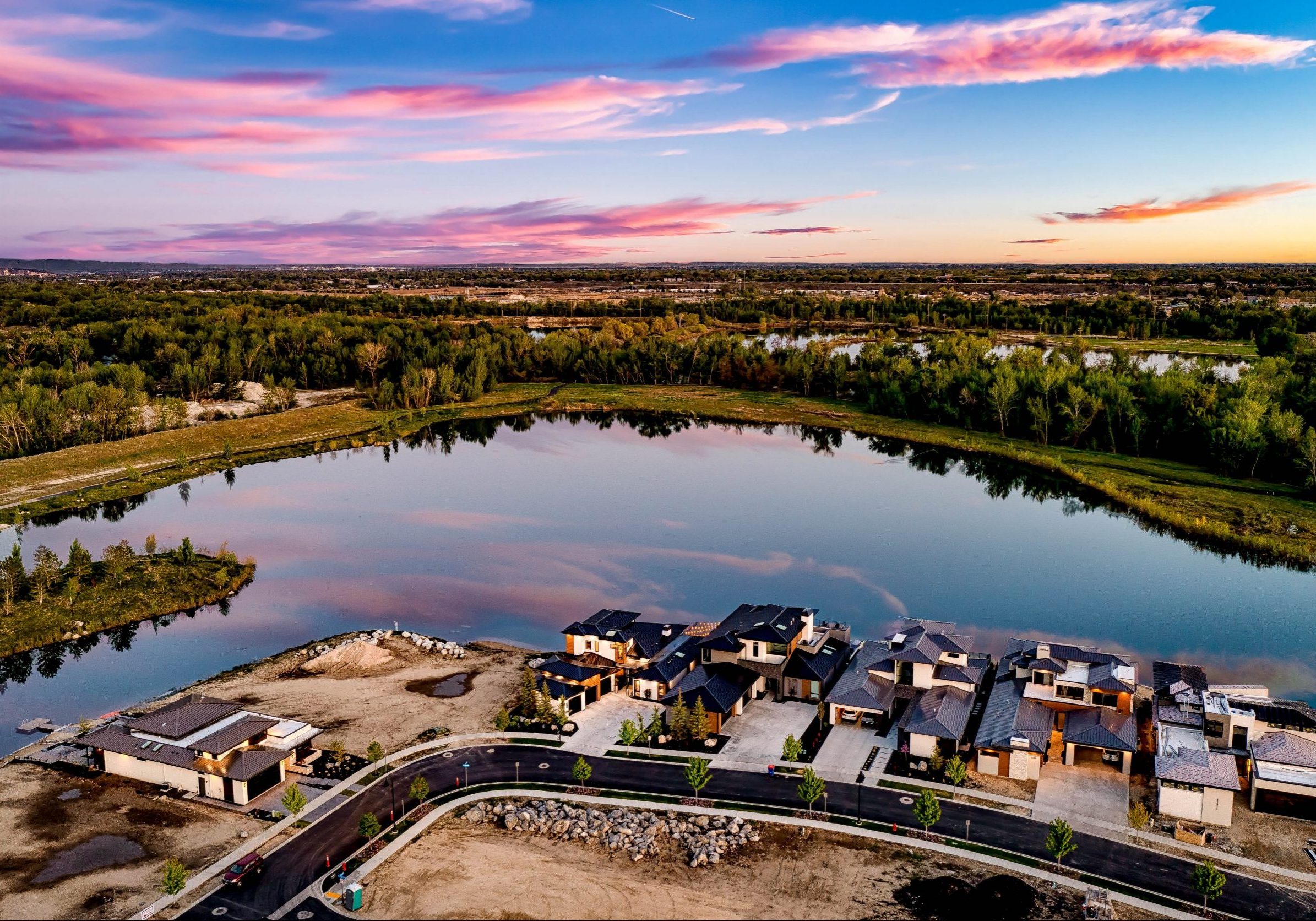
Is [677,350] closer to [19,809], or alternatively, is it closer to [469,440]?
[469,440]

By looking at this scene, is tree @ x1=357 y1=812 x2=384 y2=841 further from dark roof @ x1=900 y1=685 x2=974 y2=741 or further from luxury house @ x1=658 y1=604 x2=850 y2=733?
dark roof @ x1=900 y1=685 x2=974 y2=741

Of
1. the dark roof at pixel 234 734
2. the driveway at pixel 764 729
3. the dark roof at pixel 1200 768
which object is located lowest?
the driveway at pixel 764 729

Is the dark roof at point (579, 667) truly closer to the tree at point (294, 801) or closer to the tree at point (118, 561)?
the tree at point (294, 801)

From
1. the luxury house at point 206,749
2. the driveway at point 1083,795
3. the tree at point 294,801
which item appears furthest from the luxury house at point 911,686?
the luxury house at point 206,749

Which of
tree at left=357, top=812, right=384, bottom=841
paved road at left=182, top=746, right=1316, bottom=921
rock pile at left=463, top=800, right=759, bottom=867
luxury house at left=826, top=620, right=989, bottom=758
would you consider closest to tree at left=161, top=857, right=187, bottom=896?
paved road at left=182, top=746, right=1316, bottom=921

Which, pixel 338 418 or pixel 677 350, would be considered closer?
pixel 338 418

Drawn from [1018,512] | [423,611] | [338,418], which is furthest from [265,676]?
[338,418]
